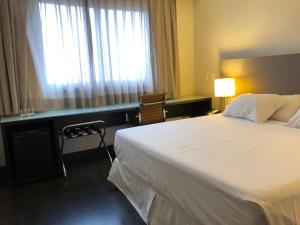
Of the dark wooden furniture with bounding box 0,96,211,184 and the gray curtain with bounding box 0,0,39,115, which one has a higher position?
the gray curtain with bounding box 0,0,39,115

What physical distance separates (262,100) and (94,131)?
6.40 feet

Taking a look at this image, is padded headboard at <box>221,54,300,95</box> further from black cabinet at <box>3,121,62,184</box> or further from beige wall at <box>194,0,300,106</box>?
black cabinet at <box>3,121,62,184</box>

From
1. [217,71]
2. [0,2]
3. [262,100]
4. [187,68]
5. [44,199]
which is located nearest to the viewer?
[44,199]

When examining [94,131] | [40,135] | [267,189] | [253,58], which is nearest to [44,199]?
[40,135]

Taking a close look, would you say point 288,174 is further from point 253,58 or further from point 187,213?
point 253,58

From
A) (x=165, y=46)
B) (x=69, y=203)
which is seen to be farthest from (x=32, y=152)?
(x=165, y=46)

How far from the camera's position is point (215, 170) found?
1427 mm

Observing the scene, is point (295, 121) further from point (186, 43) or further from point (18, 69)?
point (18, 69)

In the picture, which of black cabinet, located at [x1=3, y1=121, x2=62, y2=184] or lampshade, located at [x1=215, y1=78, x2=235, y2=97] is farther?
lampshade, located at [x1=215, y1=78, x2=235, y2=97]

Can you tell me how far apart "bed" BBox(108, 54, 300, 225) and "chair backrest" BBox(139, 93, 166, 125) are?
0.64 m

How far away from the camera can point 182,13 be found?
4199 mm

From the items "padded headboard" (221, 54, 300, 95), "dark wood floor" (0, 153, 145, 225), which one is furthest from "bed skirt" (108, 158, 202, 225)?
"padded headboard" (221, 54, 300, 95)

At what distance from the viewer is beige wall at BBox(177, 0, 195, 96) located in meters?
4.20

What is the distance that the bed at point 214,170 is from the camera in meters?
1.18
